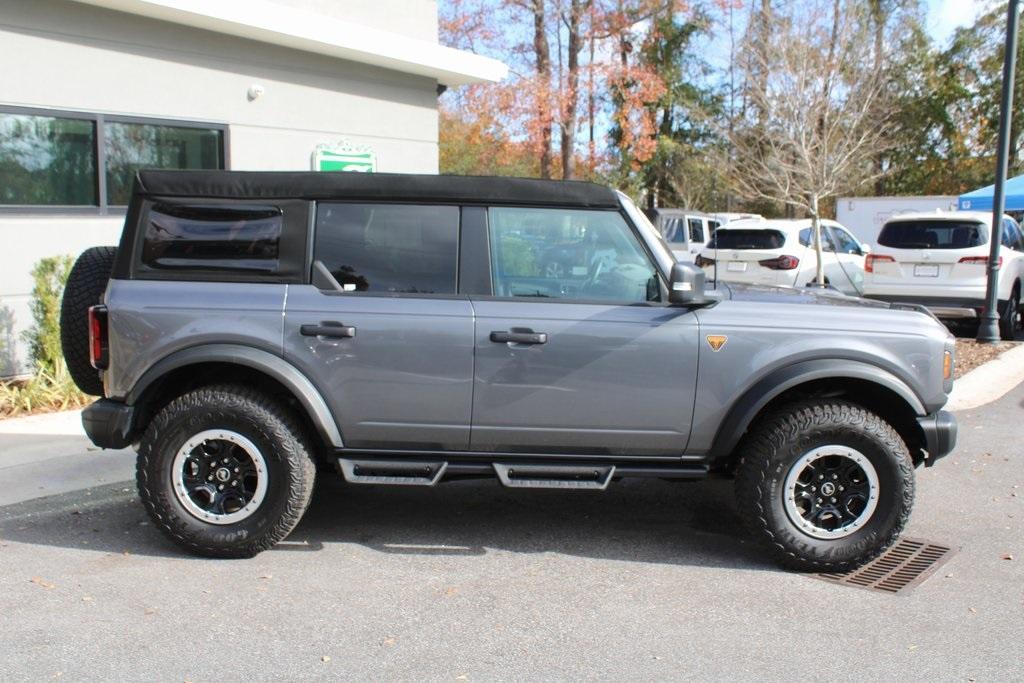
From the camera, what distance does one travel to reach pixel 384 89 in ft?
40.1

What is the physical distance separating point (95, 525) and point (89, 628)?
152cm

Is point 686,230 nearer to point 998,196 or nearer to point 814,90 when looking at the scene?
point 814,90

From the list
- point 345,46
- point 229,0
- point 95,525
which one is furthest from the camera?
point 345,46

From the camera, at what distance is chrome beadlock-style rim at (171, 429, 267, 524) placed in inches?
190

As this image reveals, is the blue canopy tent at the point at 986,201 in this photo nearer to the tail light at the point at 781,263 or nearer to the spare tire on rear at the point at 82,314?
the tail light at the point at 781,263

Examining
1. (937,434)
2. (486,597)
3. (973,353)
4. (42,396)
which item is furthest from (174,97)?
(973,353)

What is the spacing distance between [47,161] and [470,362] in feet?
20.0

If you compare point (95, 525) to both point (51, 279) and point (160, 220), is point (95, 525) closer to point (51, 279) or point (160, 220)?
point (160, 220)

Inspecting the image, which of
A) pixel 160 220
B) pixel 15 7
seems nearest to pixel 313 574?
pixel 160 220

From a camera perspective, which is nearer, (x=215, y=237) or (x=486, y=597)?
(x=486, y=597)

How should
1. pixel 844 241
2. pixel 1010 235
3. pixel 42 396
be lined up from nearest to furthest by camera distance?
pixel 42 396
pixel 1010 235
pixel 844 241

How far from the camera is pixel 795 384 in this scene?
469 cm

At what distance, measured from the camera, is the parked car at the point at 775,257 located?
15102 mm

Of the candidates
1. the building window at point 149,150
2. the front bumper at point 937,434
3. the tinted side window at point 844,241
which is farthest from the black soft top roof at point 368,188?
the tinted side window at point 844,241
